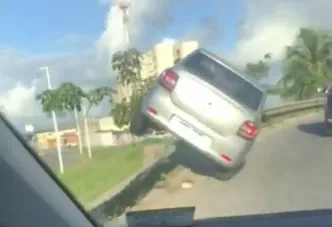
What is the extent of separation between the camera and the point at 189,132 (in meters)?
5.02

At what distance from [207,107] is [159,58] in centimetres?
31

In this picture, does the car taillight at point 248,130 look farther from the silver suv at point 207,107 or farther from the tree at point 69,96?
the tree at point 69,96

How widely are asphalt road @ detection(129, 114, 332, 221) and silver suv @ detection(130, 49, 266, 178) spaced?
7 cm

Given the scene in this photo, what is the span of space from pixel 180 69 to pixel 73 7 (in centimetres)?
55

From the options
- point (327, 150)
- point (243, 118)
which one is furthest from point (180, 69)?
point (327, 150)

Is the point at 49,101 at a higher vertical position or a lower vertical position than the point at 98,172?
higher

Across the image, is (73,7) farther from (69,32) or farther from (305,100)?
(305,100)

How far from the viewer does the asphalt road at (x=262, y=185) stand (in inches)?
197

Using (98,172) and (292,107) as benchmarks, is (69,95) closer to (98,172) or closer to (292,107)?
(98,172)

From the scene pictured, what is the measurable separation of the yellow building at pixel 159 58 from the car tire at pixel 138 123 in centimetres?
9

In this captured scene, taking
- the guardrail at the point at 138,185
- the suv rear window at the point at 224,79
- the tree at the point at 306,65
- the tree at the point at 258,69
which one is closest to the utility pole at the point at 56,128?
the guardrail at the point at 138,185

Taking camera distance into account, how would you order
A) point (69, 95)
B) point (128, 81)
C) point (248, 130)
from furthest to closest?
point (248, 130)
point (128, 81)
point (69, 95)

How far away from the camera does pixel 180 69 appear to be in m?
4.94

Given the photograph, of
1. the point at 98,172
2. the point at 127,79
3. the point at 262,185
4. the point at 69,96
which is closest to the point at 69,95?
the point at 69,96
